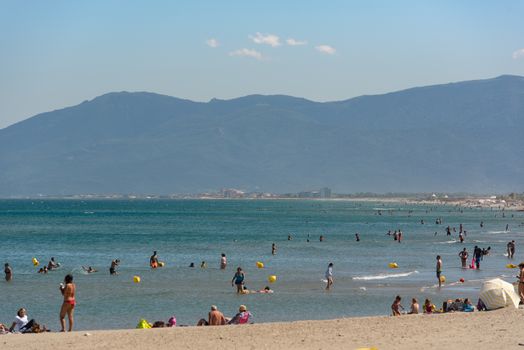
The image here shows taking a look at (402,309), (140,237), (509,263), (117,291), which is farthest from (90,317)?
(140,237)

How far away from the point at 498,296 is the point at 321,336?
6279 mm

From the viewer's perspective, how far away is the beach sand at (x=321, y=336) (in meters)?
19.5

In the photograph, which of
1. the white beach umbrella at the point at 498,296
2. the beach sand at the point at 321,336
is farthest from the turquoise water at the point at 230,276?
the beach sand at the point at 321,336

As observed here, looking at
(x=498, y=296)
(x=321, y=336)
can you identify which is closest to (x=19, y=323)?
(x=321, y=336)

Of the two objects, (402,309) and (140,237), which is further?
(140,237)

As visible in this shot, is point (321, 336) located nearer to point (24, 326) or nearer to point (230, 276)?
point (24, 326)

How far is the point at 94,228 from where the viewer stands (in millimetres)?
98250

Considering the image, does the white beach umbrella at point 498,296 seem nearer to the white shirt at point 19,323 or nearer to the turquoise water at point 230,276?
the turquoise water at point 230,276

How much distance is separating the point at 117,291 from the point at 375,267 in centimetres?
1642

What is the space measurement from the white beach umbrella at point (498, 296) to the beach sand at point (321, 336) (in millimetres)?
1446

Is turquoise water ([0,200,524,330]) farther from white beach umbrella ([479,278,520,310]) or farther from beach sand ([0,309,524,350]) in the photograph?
beach sand ([0,309,524,350])

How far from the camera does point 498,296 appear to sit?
80.5 feet

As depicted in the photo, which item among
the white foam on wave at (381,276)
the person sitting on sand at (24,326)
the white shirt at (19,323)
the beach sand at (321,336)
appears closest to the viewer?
the beach sand at (321,336)

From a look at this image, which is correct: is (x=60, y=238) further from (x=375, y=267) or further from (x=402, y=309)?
(x=402, y=309)
